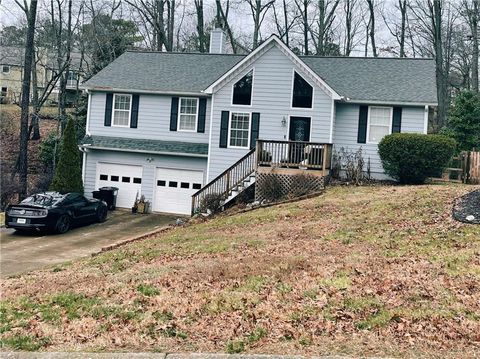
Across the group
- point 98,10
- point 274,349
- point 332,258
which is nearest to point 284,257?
point 332,258

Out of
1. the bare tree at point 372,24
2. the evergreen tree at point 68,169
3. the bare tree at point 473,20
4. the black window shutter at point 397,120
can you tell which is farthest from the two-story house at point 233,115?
the bare tree at point 372,24

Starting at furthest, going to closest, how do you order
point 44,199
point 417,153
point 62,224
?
point 417,153, point 44,199, point 62,224

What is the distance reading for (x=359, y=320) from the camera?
5.59 m

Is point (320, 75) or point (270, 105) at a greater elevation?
point (320, 75)

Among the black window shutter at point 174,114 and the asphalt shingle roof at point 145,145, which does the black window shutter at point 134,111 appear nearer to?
the asphalt shingle roof at point 145,145

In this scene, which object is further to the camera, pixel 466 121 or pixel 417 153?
pixel 466 121

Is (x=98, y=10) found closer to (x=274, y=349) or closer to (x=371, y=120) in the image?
(x=371, y=120)

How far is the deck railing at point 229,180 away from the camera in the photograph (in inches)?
726

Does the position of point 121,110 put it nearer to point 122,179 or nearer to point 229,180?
point 122,179

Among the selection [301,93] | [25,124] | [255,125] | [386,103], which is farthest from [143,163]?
[386,103]

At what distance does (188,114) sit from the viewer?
22.7m

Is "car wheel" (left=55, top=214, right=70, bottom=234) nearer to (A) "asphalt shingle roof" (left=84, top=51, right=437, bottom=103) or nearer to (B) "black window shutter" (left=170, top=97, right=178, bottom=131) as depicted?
(B) "black window shutter" (left=170, top=97, right=178, bottom=131)

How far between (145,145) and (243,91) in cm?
520

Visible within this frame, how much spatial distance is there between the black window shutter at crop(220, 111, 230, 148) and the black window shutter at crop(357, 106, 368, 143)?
560 centimetres
